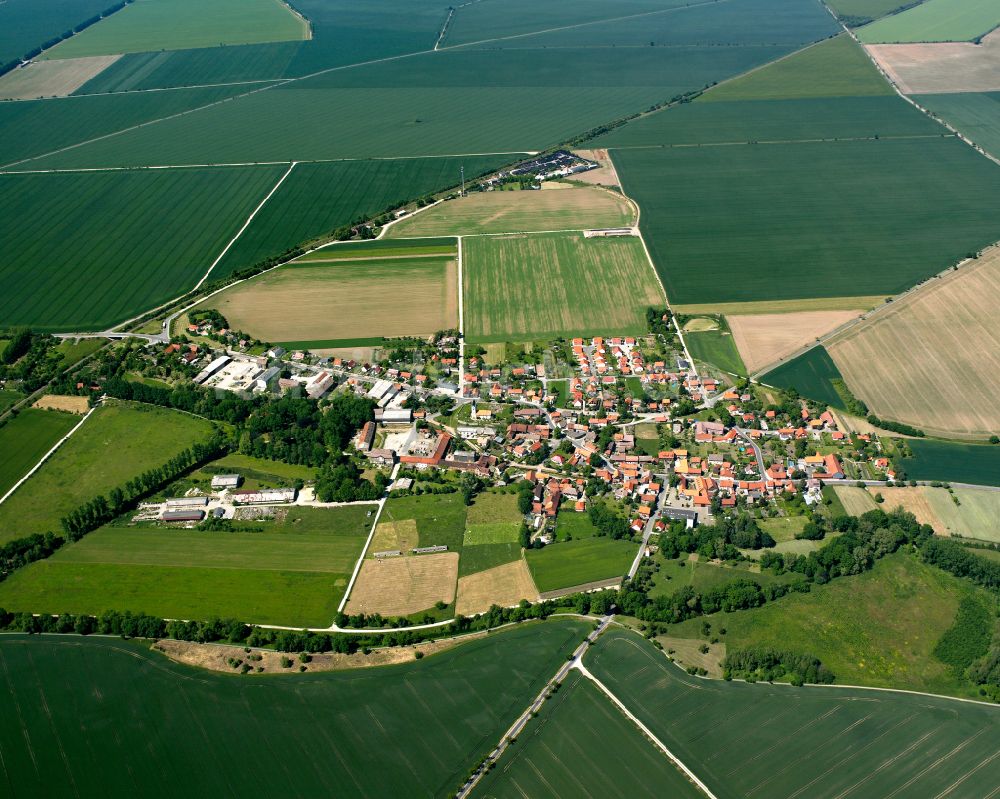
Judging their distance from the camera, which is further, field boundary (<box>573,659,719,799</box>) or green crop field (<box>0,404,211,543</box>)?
green crop field (<box>0,404,211,543</box>)

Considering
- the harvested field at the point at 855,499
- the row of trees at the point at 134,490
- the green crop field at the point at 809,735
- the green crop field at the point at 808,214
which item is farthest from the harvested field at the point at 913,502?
the row of trees at the point at 134,490

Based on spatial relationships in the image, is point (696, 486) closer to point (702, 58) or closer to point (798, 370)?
point (798, 370)

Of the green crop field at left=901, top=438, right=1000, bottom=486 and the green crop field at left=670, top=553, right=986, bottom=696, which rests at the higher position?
the green crop field at left=901, top=438, right=1000, bottom=486

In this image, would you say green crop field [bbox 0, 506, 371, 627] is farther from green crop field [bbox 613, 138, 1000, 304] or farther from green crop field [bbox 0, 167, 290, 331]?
green crop field [bbox 613, 138, 1000, 304]

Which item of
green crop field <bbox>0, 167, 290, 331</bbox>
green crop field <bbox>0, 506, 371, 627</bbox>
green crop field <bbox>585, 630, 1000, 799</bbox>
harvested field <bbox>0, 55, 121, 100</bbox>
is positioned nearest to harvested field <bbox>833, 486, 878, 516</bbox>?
green crop field <bbox>585, 630, 1000, 799</bbox>

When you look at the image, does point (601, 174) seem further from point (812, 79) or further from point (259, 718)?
point (259, 718)

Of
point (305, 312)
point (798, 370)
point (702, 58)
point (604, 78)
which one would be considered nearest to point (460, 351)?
point (305, 312)
